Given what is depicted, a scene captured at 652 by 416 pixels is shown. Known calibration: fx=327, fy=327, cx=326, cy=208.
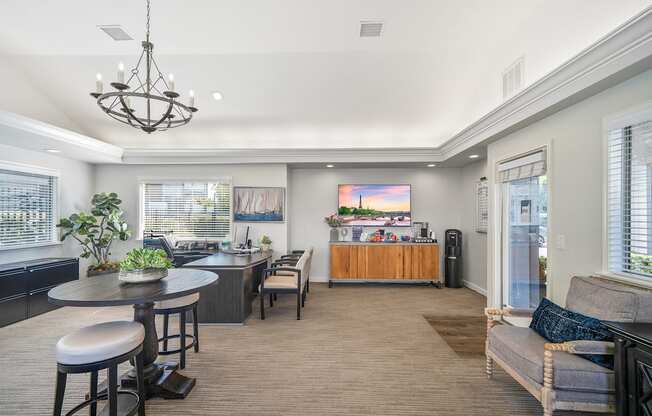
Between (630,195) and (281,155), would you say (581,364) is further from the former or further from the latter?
(281,155)

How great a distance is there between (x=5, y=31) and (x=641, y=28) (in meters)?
6.33

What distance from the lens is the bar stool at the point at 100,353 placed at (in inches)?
77.4

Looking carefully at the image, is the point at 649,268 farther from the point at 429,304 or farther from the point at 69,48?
the point at 69,48

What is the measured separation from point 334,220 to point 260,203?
158 centimetres

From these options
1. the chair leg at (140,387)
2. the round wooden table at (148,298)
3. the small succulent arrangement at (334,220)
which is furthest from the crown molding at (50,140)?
the small succulent arrangement at (334,220)

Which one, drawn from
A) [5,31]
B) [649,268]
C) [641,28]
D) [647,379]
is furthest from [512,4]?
[5,31]

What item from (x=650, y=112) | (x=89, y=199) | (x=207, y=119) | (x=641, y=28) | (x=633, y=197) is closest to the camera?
(x=641, y=28)

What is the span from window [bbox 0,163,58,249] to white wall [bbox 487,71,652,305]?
719 centimetres

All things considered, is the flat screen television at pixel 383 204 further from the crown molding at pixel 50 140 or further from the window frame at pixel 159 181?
the crown molding at pixel 50 140

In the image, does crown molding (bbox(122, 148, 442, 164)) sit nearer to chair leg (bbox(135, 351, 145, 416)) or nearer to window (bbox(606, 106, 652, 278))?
window (bbox(606, 106, 652, 278))

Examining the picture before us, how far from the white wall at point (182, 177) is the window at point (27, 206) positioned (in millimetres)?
1026

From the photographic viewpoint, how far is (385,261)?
258 inches

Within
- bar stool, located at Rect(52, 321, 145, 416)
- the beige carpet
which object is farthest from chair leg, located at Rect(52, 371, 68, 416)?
the beige carpet

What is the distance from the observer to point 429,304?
533 centimetres
